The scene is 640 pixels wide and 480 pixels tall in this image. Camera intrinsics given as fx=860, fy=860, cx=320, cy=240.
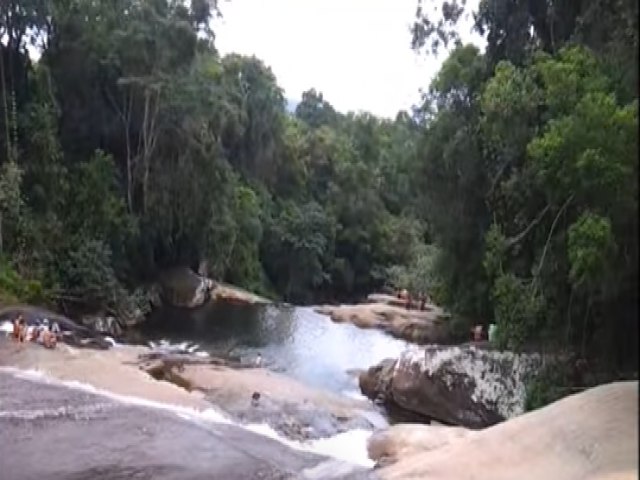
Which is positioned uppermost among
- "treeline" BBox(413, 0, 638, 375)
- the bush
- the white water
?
"treeline" BBox(413, 0, 638, 375)

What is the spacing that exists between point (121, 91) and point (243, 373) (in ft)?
57.7

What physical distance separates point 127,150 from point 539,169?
2331 centimetres

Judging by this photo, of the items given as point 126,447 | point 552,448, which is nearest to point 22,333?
point 126,447

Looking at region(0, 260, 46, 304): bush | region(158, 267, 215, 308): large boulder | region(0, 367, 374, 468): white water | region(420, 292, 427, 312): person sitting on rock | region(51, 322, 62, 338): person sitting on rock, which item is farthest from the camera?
region(158, 267, 215, 308): large boulder

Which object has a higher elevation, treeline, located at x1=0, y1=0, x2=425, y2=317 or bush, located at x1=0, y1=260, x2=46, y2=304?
treeline, located at x1=0, y1=0, x2=425, y2=317

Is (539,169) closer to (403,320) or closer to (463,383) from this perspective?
(463,383)

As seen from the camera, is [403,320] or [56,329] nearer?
[56,329]

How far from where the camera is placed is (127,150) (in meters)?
34.3

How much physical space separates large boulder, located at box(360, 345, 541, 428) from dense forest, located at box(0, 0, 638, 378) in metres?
1.47

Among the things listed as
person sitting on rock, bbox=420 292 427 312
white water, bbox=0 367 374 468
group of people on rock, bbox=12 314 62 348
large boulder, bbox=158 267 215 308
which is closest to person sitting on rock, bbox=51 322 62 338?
group of people on rock, bbox=12 314 62 348

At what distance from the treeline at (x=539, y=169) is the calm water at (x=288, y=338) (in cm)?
362

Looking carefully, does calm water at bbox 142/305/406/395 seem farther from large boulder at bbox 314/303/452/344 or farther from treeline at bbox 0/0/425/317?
treeline at bbox 0/0/425/317

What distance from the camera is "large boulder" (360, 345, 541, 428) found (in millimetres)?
16547

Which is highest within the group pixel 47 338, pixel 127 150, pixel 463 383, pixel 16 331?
pixel 127 150
